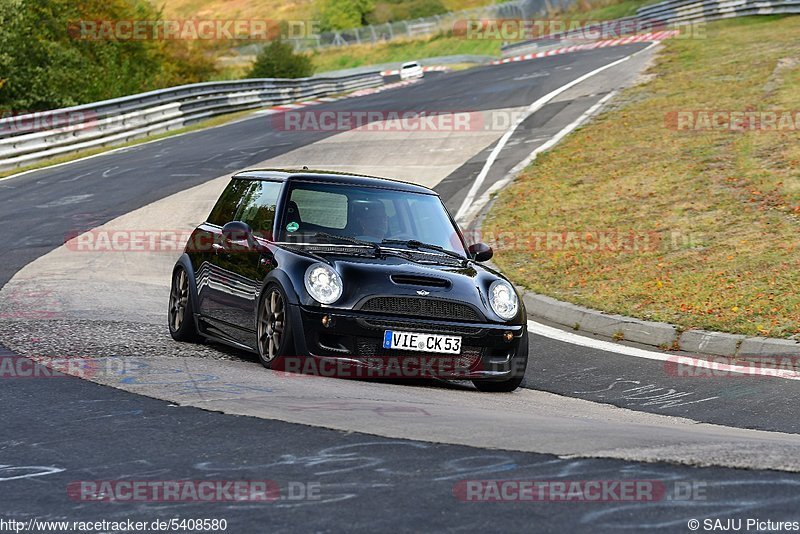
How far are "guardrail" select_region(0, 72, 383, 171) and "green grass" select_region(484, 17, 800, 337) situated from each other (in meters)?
12.5

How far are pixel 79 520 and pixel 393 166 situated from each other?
65.4 feet

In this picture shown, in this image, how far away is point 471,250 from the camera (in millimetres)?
9945

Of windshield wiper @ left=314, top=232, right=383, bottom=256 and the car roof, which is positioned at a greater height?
the car roof

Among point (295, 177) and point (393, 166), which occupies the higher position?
point (295, 177)

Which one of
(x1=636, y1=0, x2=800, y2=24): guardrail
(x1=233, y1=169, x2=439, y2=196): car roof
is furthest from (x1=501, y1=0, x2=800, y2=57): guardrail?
(x1=233, y1=169, x2=439, y2=196): car roof

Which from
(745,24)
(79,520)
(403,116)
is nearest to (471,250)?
(79,520)

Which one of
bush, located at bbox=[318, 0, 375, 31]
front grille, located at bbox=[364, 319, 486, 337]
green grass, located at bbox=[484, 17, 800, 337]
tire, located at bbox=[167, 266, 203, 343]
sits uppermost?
bush, located at bbox=[318, 0, 375, 31]

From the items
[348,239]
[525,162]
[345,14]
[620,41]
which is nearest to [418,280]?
[348,239]

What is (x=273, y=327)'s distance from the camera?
8.77 m

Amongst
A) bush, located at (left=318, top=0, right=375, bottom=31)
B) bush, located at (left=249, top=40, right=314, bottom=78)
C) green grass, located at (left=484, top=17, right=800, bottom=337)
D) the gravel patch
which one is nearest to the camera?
the gravel patch

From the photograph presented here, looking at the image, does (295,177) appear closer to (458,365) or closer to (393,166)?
(458,365)

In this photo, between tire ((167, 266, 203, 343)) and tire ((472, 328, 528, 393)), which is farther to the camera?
tire ((167, 266, 203, 343))

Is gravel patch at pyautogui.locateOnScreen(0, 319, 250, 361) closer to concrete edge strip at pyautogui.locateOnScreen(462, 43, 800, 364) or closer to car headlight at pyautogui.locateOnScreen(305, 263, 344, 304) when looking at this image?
car headlight at pyautogui.locateOnScreen(305, 263, 344, 304)

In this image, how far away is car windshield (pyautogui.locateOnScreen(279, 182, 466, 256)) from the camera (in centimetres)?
944
